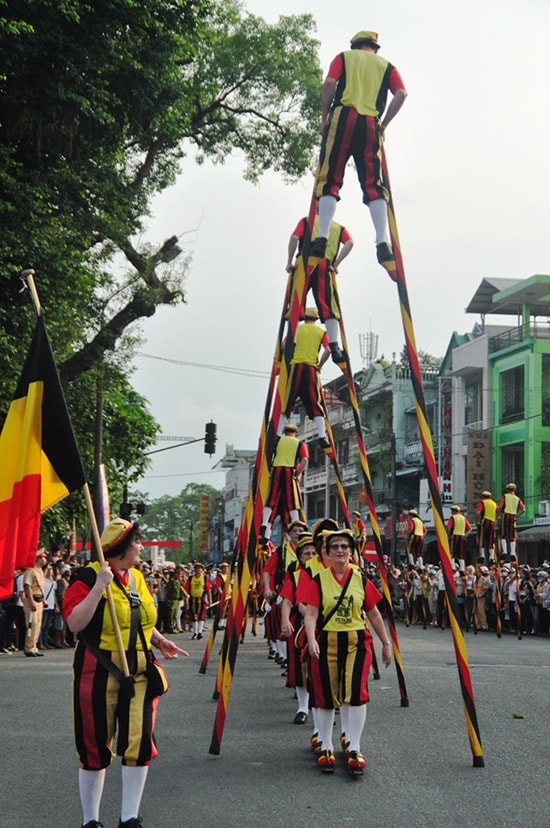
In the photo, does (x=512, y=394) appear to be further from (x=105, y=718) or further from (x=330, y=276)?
(x=105, y=718)

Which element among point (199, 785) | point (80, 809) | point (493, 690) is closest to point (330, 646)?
point (199, 785)

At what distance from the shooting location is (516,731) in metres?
10.8

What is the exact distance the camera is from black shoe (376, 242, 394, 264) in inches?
393

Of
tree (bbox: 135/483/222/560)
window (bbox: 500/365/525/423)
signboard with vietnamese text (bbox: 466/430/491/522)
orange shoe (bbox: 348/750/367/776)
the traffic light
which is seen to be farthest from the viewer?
tree (bbox: 135/483/222/560)

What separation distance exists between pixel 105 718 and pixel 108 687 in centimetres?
17

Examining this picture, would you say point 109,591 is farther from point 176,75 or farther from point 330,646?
point 176,75

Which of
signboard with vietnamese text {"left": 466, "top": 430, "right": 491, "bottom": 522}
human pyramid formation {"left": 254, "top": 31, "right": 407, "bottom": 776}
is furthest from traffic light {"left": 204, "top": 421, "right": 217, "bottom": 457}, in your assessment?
human pyramid formation {"left": 254, "top": 31, "right": 407, "bottom": 776}

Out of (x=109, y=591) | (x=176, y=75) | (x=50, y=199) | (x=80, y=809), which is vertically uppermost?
(x=176, y=75)

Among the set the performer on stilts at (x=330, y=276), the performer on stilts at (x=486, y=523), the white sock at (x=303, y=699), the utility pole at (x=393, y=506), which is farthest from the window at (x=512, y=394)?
the white sock at (x=303, y=699)

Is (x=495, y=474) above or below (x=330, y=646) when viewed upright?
above

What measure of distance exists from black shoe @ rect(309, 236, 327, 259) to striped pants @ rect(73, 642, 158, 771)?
14.8 ft

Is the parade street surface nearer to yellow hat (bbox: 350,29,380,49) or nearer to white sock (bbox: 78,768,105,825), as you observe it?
white sock (bbox: 78,768,105,825)

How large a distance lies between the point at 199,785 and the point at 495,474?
4071 centimetres

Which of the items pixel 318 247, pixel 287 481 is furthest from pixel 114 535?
pixel 287 481
